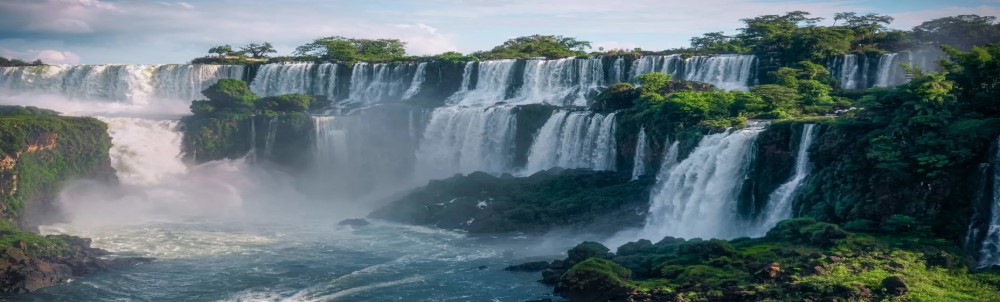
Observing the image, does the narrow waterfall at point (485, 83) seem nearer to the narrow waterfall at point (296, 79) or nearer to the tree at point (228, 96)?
the narrow waterfall at point (296, 79)

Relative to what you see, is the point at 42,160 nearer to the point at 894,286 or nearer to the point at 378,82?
the point at 378,82

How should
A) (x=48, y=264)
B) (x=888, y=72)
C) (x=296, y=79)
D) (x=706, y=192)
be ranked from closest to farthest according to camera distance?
(x=48, y=264), (x=706, y=192), (x=888, y=72), (x=296, y=79)

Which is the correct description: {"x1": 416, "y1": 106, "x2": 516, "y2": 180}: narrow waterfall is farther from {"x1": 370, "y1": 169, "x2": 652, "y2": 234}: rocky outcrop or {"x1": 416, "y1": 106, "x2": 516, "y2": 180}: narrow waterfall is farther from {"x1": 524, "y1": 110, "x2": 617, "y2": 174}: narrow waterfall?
{"x1": 370, "y1": 169, "x2": 652, "y2": 234}: rocky outcrop

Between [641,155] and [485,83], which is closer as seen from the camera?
[641,155]

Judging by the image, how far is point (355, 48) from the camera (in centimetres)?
7381

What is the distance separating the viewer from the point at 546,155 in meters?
45.3

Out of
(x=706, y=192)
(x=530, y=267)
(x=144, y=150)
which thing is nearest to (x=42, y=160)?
(x=144, y=150)

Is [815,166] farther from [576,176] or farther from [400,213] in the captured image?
[400,213]

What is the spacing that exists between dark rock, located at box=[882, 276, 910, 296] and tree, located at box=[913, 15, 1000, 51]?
1102 inches

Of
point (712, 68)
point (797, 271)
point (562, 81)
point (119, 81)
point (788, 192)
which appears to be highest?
point (712, 68)

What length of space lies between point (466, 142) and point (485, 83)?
9.80m

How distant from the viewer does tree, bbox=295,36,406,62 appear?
7022cm

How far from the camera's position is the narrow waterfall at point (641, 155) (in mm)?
39469

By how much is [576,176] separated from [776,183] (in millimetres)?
11762
